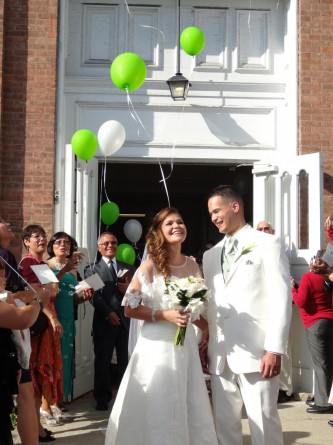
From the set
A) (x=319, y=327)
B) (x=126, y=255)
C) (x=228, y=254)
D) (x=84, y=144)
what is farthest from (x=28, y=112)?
(x=228, y=254)

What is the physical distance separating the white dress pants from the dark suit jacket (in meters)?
3.50

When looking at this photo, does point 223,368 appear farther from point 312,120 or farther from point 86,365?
point 312,120

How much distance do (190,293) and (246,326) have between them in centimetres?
46

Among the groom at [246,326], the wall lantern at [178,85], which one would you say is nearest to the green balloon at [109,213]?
the wall lantern at [178,85]

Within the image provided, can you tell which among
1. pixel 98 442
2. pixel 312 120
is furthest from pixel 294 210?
pixel 98 442

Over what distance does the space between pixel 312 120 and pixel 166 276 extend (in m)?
5.06

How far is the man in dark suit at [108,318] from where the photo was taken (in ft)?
27.6

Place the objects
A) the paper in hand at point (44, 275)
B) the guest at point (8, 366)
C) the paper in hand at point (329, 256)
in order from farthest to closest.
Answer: the paper in hand at point (329, 256) < the paper in hand at point (44, 275) < the guest at point (8, 366)

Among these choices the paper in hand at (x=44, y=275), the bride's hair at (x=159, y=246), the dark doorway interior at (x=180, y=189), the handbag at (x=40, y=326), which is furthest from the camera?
the dark doorway interior at (x=180, y=189)

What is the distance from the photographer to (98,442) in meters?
6.68

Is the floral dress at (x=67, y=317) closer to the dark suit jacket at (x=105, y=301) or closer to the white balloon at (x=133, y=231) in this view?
the dark suit jacket at (x=105, y=301)

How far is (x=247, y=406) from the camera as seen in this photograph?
4.97 metres

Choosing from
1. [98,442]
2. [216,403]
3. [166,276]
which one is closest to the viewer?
[216,403]

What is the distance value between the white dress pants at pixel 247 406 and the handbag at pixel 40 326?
2.16 m
